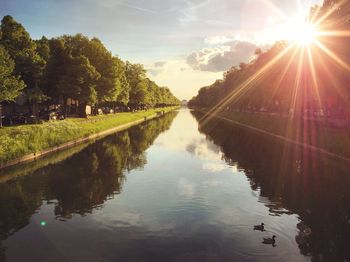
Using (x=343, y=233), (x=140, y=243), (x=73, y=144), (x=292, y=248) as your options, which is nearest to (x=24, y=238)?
(x=140, y=243)

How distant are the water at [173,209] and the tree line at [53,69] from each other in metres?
15.2

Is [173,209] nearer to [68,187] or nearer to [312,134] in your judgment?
[68,187]

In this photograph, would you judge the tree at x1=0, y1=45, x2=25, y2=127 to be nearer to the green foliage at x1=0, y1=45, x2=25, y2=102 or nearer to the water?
the green foliage at x1=0, y1=45, x2=25, y2=102

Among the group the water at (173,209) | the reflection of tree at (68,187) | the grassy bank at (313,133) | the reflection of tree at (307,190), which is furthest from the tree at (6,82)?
the grassy bank at (313,133)

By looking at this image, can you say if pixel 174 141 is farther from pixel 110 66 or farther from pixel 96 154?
pixel 110 66

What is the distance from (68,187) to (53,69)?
50.6 m

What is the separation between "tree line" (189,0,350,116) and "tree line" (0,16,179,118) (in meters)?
34.8

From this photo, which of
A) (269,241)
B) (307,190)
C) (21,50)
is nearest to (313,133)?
(307,190)

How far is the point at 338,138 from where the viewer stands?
1695 inches

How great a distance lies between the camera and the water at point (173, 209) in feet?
55.6

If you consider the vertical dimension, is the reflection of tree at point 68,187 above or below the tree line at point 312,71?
below

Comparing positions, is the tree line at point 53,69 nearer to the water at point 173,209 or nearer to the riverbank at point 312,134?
the water at point 173,209

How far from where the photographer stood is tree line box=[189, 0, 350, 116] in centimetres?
4347

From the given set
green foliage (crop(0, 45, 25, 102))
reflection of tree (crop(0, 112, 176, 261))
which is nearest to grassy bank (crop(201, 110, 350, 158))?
reflection of tree (crop(0, 112, 176, 261))
